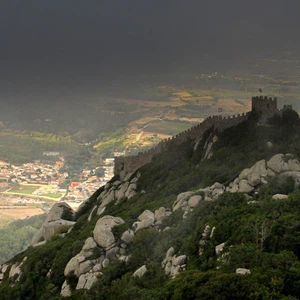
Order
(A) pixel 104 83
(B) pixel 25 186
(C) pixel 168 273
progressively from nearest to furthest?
(C) pixel 168 273 → (B) pixel 25 186 → (A) pixel 104 83

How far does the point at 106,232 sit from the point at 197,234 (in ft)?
21.1

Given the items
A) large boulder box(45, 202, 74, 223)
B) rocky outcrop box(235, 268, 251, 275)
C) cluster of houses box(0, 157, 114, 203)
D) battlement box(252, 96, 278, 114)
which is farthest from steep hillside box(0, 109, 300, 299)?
cluster of houses box(0, 157, 114, 203)

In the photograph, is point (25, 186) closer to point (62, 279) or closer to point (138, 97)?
point (138, 97)

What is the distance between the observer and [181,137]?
48375 millimetres

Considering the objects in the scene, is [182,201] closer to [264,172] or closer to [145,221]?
[145,221]

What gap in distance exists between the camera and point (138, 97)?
502 feet

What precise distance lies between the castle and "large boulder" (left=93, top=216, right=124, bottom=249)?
1235cm

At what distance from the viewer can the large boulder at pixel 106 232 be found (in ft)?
104

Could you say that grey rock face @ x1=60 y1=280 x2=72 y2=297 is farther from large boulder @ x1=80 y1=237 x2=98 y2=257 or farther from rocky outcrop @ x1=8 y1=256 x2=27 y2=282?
rocky outcrop @ x1=8 y1=256 x2=27 y2=282

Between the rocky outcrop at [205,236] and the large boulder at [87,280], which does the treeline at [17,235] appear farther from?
the rocky outcrop at [205,236]

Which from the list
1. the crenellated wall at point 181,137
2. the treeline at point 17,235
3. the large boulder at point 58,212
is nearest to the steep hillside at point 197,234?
the crenellated wall at point 181,137

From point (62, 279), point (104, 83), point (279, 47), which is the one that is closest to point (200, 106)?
point (279, 47)

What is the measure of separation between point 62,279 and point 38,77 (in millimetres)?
163065

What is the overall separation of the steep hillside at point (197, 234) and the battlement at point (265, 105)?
1.85 ft
